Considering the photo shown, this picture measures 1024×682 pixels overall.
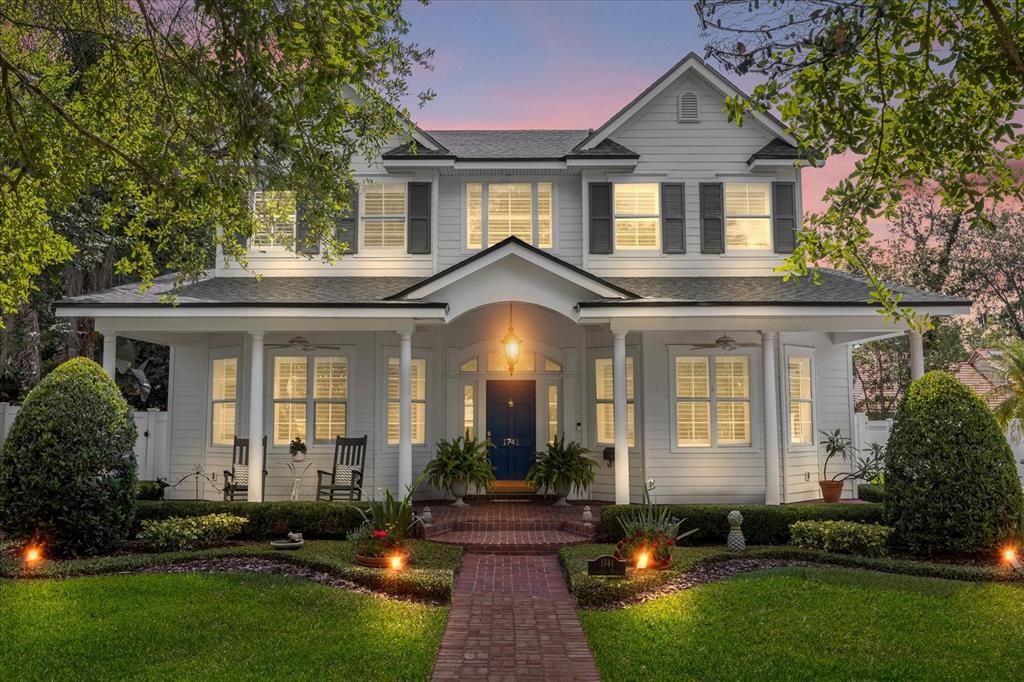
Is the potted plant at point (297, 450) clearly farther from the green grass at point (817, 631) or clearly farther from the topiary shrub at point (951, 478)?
the topiary shrub at point (951, 478)

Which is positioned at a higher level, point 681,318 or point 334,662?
point 681,318

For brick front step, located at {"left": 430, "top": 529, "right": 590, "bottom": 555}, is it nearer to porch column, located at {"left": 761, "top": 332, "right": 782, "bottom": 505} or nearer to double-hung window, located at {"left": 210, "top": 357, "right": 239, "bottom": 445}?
porch column, located at {"left": 761, "top": 332, "right": 782, "bottom": 505}

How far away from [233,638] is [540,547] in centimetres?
494

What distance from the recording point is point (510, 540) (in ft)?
35.5

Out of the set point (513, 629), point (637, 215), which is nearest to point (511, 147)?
point (637, 215)

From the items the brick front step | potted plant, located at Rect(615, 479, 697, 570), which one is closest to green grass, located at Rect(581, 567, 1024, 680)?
potted plant, located at Rect(615, 479, 697, 570)

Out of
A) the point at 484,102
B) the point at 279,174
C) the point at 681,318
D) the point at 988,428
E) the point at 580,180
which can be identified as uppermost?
the point at 484,102

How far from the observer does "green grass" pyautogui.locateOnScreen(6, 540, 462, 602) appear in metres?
8.06

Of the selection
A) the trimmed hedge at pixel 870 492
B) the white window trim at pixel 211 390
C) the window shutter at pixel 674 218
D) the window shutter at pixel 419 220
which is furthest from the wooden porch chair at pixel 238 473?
the trimmed hedge at pixel 870 492

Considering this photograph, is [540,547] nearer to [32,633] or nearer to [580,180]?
[32,633]

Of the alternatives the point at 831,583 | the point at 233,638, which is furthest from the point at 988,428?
the point at 233,638

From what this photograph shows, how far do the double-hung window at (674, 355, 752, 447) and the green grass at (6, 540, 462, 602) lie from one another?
5.35 m

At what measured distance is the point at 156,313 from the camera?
38.7 ft

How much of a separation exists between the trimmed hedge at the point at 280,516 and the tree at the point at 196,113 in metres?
3.55
